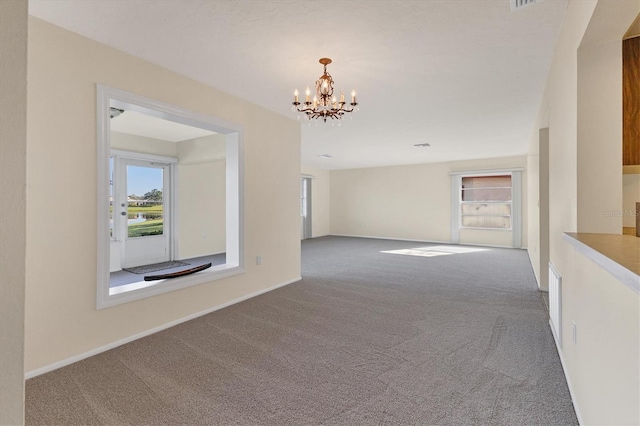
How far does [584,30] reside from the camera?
1.59m

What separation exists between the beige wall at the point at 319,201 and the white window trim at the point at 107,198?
21.8 feet

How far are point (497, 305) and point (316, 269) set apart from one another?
9.75 ft

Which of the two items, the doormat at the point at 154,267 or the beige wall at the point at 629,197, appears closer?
the beige wall at the point at 629,197

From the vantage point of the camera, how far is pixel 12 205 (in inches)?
29.0

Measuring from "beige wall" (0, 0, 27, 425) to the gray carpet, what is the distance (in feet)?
3.91

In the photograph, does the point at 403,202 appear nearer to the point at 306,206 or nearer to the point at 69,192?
the point at 306,206

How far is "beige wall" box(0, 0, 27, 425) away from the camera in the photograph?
0.72 m

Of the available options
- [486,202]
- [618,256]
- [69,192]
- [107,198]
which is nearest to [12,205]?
[618,256]

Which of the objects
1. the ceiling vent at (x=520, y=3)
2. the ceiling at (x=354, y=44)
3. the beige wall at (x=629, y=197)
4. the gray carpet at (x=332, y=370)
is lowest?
the gray carpet at (x=332, y=370)

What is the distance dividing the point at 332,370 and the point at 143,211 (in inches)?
216

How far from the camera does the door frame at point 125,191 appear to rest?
5691 millimetres

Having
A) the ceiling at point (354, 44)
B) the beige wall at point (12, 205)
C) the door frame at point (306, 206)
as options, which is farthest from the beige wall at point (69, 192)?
the door frame at point (306, 206)

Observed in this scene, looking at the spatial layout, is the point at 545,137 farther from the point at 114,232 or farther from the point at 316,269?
the point at 114,232

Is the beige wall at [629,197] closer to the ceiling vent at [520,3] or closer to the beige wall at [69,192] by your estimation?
the ceiling vent at [520,3]
